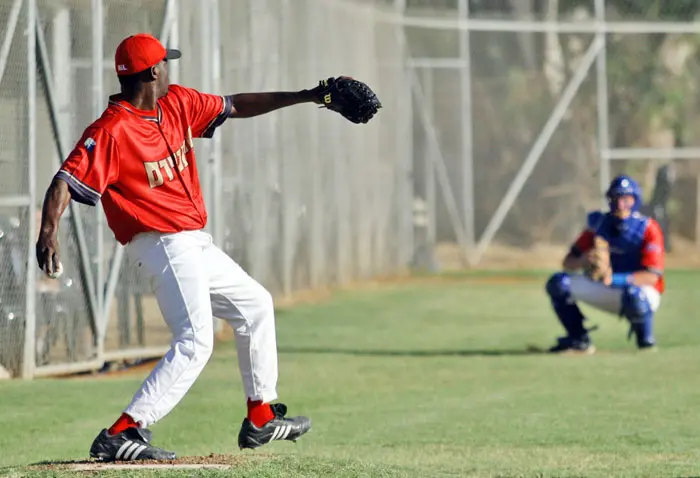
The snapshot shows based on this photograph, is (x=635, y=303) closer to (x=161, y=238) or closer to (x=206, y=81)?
(x=206, y=81)

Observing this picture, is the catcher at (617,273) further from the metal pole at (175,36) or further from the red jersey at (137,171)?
the red jersey at (137,171)

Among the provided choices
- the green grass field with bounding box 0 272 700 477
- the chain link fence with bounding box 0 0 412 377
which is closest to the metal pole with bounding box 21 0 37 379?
the chain link fence with bounding box 0 0 412 377

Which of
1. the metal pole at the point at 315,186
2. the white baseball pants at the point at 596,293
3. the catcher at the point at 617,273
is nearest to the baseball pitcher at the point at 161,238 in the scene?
the catcher at the point at 617,273

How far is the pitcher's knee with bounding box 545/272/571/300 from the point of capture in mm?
13375

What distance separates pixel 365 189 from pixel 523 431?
14.1 m

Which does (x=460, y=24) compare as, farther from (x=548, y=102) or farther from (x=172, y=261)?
(x=172, y=261)

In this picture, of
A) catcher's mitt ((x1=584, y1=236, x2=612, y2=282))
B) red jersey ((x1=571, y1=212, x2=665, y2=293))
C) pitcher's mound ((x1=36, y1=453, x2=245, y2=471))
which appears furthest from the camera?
red jersey ((x1=571, y1=212, x2=665, y2=293))

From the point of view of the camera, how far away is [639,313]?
13227 millimetres

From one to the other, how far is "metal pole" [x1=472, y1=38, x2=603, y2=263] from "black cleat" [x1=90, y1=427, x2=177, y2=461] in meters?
18.5

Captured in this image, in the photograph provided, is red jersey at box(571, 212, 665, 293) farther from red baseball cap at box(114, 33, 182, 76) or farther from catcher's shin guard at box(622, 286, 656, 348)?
red baseball cap at box(114, 33, 182, 76)

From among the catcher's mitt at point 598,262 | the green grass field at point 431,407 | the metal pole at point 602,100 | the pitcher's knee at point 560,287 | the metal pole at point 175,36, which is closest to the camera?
the green grass field at point 431,407

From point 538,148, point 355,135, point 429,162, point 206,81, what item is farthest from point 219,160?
point 538,148

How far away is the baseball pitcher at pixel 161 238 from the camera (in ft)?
22.5

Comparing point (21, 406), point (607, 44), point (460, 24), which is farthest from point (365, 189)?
point (21, 406)
